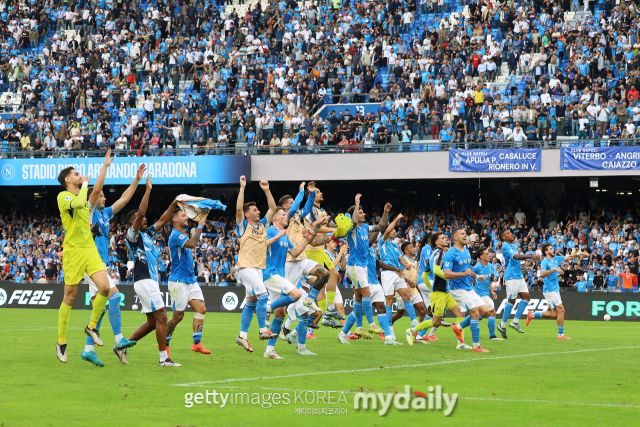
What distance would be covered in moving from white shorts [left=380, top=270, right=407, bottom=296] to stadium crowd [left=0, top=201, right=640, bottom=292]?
32.2 feet

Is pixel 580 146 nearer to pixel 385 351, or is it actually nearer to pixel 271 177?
pixel 271 177

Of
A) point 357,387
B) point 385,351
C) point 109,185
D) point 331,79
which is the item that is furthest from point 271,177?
point 357,387

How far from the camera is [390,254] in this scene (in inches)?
679

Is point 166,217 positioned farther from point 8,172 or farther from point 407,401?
point 8,172

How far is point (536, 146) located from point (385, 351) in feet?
63.1

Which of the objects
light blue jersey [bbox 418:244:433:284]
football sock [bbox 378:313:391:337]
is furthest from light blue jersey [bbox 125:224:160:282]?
light blue jersey [bbox 418:244:433:284]

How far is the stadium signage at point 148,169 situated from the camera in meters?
35.0

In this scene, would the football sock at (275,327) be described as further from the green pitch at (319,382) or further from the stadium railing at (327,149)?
the stadium railing at (327,149)

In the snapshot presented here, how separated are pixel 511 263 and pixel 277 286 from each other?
341 inches

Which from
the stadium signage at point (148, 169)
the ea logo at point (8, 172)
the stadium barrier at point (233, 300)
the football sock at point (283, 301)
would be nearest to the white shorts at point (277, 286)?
the football sock at point (283, 301)

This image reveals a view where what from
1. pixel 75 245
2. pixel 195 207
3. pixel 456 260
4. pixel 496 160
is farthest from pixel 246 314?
pixel 496 160

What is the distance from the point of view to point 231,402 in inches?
339

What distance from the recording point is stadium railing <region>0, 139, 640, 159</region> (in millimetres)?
31152

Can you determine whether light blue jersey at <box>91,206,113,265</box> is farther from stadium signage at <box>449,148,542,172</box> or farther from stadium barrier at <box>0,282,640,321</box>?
stadium signage at <box>449,148,542,172</box>
